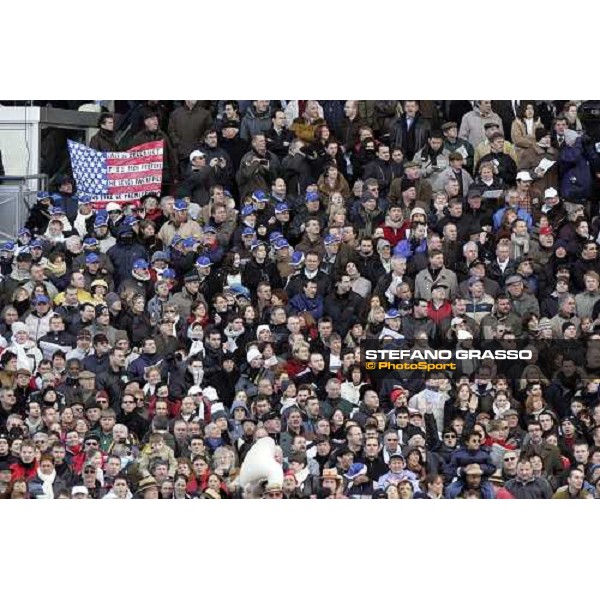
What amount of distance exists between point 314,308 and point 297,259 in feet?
2.22

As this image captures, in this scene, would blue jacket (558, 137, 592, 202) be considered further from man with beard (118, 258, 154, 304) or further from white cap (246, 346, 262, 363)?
man with beard (118, 258, 154, 304)

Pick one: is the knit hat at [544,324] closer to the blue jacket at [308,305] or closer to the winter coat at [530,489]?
the winter coat at [530,489]

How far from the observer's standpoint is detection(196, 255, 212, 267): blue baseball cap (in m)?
25.0

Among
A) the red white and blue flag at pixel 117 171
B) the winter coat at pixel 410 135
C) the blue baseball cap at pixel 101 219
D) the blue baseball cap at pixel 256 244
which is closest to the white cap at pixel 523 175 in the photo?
the winter coat at pixel 410 135

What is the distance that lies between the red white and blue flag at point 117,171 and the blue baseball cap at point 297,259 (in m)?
1.94

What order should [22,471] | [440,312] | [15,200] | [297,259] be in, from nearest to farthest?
[22,471]
[440,312]
[297,259]
[15,200]

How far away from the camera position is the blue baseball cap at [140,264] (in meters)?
25.0

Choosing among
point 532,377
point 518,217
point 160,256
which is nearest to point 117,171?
point 160,256

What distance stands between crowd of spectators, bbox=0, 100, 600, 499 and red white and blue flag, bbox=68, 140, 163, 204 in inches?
5.9

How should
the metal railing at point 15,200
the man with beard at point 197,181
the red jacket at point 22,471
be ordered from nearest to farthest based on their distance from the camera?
the red jacket at point 22,471 < the metal railing at point 15,200 < the man with beard at point 197,181

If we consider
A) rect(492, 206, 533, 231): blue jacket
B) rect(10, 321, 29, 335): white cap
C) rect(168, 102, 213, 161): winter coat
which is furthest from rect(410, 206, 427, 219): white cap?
rect(10, 321, 29, 335): white cap

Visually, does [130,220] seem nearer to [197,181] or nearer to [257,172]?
[197,181]

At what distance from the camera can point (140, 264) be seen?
25016mm
